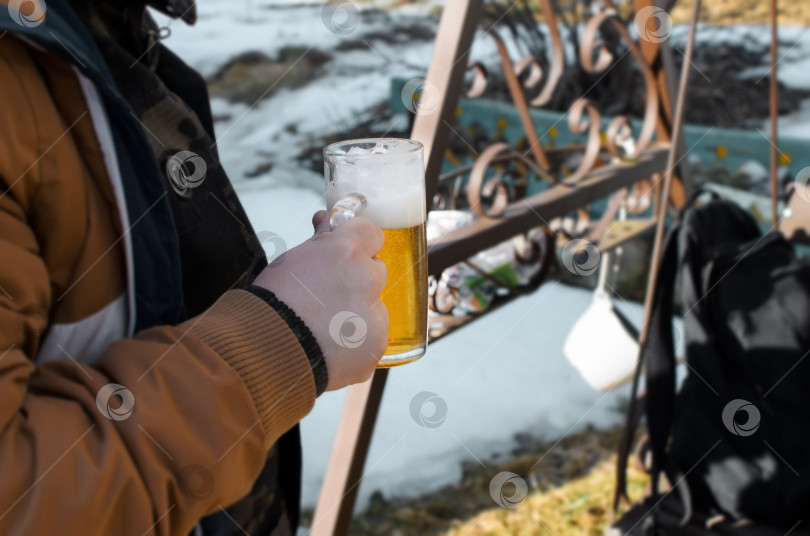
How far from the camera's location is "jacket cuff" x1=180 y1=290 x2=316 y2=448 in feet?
2.42

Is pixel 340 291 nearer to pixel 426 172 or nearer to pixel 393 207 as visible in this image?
pixel 393 207

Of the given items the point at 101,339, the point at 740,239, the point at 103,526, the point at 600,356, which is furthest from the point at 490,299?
the point at 103,526

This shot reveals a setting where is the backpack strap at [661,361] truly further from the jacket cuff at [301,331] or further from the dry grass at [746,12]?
the dry grass at [746,12]

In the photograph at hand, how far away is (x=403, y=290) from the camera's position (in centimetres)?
90

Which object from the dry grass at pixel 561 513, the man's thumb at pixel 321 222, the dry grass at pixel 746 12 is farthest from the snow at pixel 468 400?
the dry grass at pixel 746 12

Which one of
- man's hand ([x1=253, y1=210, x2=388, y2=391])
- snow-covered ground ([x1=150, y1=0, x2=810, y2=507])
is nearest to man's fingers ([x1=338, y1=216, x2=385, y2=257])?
man's hand ([x1=253, y1=210, x2=388, y2=391])

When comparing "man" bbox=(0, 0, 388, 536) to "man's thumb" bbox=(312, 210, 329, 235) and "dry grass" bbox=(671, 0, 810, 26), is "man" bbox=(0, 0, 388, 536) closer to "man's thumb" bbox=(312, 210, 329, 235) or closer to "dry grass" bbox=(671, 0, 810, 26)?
"man's thumb" bbox=(312, 210, 329, 235)

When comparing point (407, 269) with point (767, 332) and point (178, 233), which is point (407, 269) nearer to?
point (178, 233)

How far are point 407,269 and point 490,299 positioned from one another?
30.3 inches

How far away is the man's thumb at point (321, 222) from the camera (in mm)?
855

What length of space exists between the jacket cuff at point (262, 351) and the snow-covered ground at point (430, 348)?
1.26 m

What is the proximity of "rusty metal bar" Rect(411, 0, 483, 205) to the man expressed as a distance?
0.38 meters

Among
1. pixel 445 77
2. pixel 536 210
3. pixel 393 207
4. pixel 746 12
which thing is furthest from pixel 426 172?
pixel 746 12

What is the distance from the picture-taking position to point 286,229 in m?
3.23
